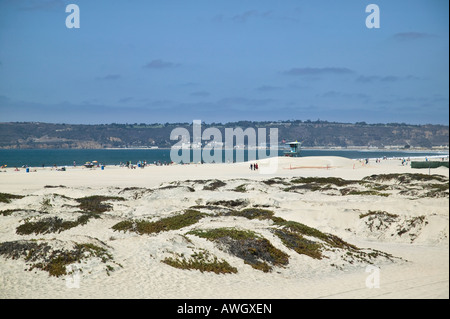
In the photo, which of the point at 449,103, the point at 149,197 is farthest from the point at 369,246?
the point at 149,197

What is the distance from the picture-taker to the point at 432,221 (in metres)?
23.1

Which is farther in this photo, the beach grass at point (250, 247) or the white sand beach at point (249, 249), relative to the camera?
the beach grass at point (250, 247)

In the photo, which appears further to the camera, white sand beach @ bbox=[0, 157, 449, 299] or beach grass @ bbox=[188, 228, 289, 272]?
beach grass @ bbox=[188, 228, 289, 272]

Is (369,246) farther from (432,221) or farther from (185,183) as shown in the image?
(185,183)

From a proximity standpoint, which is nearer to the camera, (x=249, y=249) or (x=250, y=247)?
(x=249, y=249)
